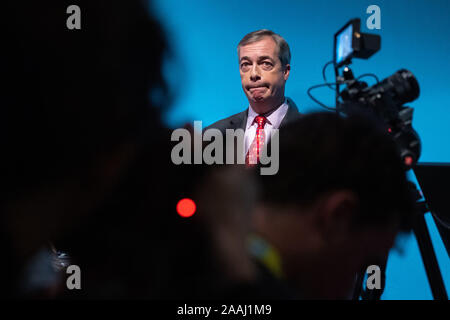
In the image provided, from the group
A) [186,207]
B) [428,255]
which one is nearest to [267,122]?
[428,255]

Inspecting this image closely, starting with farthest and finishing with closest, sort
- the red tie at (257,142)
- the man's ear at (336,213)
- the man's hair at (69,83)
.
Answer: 1. the red tie at (257,142)
2. the man's ear at (336,213)
3. the man's hair at (69,83)

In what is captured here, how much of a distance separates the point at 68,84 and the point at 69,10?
0.18 ft

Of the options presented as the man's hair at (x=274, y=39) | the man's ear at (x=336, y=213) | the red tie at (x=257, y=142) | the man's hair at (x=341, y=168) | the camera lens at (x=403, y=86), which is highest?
the man's hair at (x=274, y=39)

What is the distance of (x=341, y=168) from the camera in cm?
53

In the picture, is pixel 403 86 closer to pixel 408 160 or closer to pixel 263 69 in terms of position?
pixel 408 160

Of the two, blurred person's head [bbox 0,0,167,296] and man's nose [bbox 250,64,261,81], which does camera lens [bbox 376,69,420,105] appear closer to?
man's nose [bbox 250,64,261,81]

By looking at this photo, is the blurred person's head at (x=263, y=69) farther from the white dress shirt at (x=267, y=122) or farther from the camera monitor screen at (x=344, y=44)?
the camera monitor screen at (x=344, y=44)

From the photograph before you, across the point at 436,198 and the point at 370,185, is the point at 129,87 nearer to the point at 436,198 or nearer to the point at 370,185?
the point at 370,185

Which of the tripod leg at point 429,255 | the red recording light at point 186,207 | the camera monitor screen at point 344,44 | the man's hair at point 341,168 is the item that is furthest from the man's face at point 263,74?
the red recording light at point 186,207

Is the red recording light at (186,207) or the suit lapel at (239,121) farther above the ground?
the suit lapel at (239,121)

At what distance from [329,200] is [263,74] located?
0.88m

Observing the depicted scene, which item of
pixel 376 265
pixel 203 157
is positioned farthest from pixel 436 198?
pixel 203 157

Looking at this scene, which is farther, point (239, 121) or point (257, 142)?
point (239, 121)

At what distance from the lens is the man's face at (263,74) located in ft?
4.34
